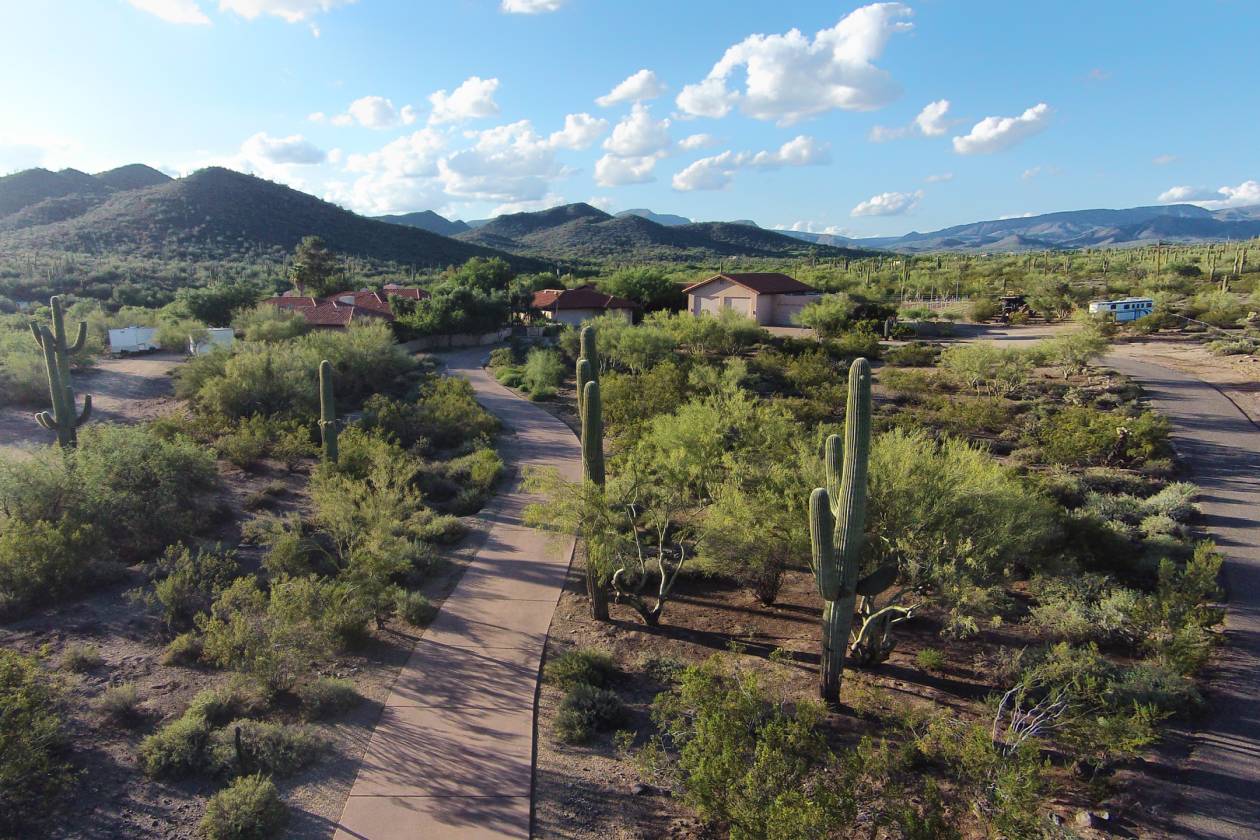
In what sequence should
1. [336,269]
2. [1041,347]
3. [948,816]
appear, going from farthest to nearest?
1. [336,269]
2. [1041,347]
3. [948,816]

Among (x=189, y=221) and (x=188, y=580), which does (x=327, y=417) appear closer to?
(x=188, y=580)

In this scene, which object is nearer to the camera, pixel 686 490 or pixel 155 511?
pixel 686 490

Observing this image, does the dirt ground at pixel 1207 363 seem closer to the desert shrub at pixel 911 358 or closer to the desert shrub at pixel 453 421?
the desert shrub at pixel 911 358

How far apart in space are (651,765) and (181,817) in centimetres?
486

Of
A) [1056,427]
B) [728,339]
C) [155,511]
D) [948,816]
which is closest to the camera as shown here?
[948,816]

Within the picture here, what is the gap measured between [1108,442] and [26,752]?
74.5ft

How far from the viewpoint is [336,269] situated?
57.0 meters

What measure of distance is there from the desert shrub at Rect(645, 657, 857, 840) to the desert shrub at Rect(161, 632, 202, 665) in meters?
6.98

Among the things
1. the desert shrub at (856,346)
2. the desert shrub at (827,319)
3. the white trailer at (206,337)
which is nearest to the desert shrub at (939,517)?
the desert shrub at (856,346)

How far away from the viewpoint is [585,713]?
8922mm

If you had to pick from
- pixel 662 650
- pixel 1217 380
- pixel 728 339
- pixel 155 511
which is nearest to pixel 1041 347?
pixel 1217 380

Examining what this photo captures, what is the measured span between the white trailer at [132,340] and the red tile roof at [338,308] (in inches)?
267

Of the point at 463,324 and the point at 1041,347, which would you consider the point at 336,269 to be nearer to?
the point at 463,324

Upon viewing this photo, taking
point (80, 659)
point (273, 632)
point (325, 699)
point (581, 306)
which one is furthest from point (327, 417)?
point (581, 306)
